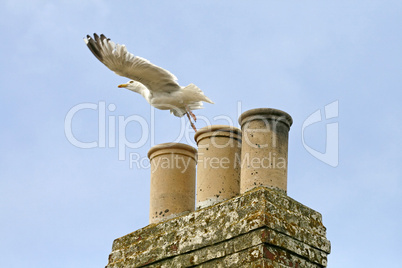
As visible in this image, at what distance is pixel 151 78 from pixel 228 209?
12.2 feet

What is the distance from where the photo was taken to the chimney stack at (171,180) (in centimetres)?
529

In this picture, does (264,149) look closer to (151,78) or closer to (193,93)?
(151,78)

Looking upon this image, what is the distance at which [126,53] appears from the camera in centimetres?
794

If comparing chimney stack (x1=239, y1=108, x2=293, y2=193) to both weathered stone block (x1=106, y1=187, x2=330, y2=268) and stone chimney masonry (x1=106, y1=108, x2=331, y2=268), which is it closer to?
stone chimney masonry (x1=106, y1=108, x2=331, y2=268)

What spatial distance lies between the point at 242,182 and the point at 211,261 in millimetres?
617

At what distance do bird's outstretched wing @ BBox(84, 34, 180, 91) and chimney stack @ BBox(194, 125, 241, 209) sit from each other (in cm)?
271

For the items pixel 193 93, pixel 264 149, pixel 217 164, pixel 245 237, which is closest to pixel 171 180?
pixel 217 164

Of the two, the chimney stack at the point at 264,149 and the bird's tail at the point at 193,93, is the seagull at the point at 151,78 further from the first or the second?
the chimney stack at the point at 264,149

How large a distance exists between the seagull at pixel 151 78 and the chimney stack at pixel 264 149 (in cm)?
304

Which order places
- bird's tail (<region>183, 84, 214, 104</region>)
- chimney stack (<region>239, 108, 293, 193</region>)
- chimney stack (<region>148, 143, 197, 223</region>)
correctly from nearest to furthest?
1. chimney stack (<region>239, 108, 293, 193</region>)
2. chimney stack (<region>148, 143, 197, 223</region>)
3. bird's tail (<region>183, 84, 214, 104</region>)

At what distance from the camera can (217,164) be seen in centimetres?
510

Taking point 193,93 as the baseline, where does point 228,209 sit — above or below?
below

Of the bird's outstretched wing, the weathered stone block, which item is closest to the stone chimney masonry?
the weathered stone block

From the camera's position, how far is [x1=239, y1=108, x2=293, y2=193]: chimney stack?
4750 mm
